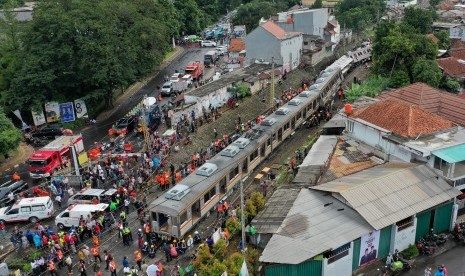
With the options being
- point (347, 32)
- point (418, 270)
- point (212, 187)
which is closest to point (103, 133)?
point (212, 187)

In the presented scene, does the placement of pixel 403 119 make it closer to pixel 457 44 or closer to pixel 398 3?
pixel 457 44

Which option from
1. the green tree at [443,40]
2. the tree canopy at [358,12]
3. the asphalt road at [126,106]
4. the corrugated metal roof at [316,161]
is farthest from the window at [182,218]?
the tree canopy at [358,12]

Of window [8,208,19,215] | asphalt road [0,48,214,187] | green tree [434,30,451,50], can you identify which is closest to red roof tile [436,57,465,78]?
green tree [434,30,451,50]

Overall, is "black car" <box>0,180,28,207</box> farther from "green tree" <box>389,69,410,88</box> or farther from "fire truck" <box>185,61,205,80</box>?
"green tree" <box>389,69,410,88</box>

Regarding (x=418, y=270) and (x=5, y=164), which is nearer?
(x=418, y=270)

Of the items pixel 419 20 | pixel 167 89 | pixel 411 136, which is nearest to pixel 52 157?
pixel 167 89

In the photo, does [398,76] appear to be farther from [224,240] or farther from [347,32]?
[347,32]
